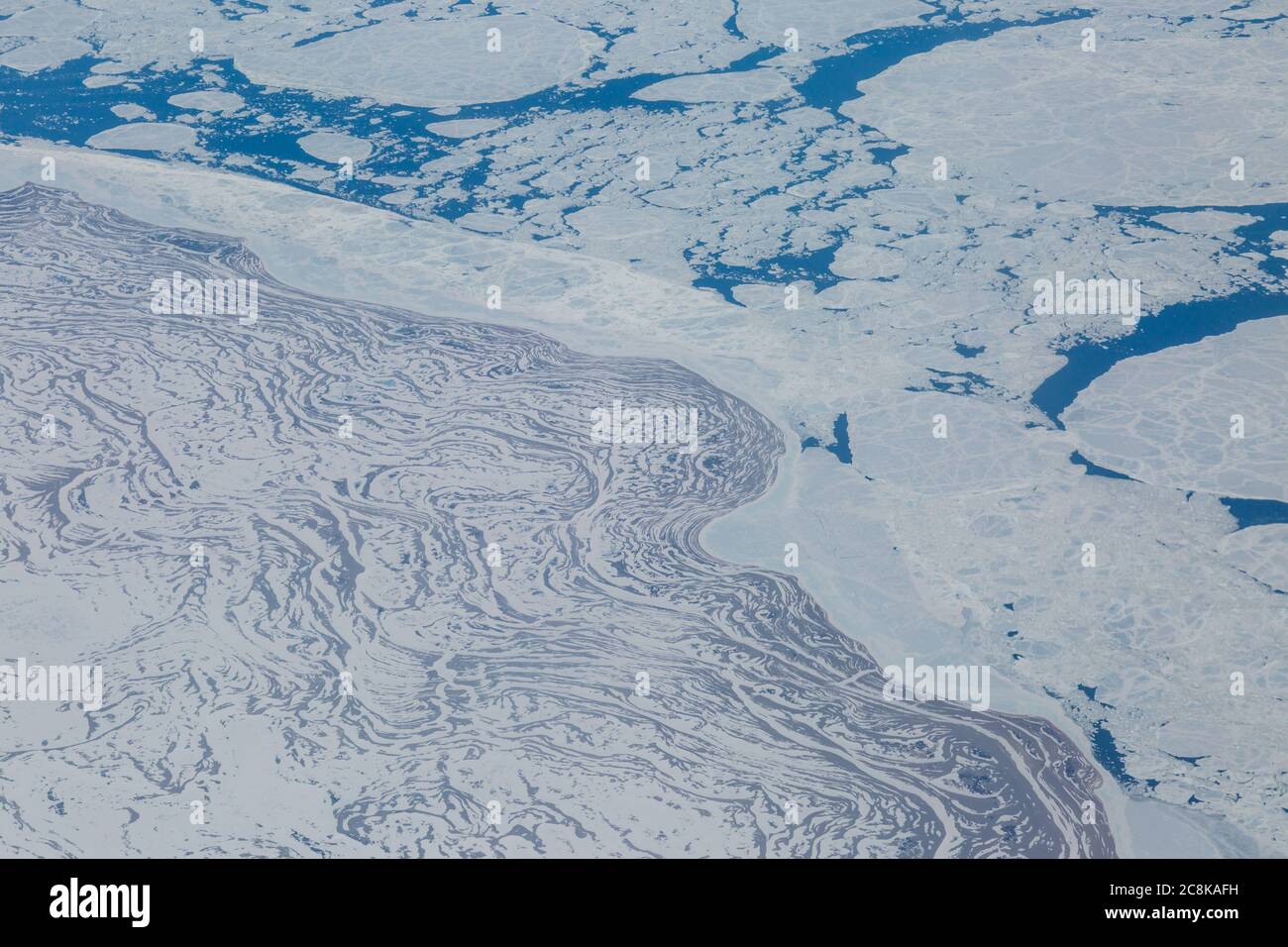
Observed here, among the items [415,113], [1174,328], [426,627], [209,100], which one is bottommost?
[426,627]

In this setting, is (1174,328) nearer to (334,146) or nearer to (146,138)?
(334,146)

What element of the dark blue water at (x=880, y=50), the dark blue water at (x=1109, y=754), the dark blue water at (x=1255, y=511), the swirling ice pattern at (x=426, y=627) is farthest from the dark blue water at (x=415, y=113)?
the dark blue water at (x=1109, y=754)

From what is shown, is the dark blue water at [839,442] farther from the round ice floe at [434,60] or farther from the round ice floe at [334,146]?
the round ice floe at [434,60]

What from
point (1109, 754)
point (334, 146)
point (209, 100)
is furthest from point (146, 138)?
point (1109, 754)

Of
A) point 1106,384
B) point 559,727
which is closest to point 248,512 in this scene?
point 559,727

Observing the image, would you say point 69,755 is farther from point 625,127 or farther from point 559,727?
point 625,127

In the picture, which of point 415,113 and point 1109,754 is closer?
point 1109,754

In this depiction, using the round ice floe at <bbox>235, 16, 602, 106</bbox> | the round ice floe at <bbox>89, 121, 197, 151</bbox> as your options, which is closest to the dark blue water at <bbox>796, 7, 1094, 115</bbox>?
the round ice floe at <bbox>235, 16, 602, 106</bbox>

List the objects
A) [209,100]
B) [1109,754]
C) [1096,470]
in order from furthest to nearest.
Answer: [209,100]
[1096,470]
[1109,754]

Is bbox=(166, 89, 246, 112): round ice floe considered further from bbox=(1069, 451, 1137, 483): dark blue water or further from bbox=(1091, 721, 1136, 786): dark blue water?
bbox=(1091, 721, 1136, 786): dark blue water
